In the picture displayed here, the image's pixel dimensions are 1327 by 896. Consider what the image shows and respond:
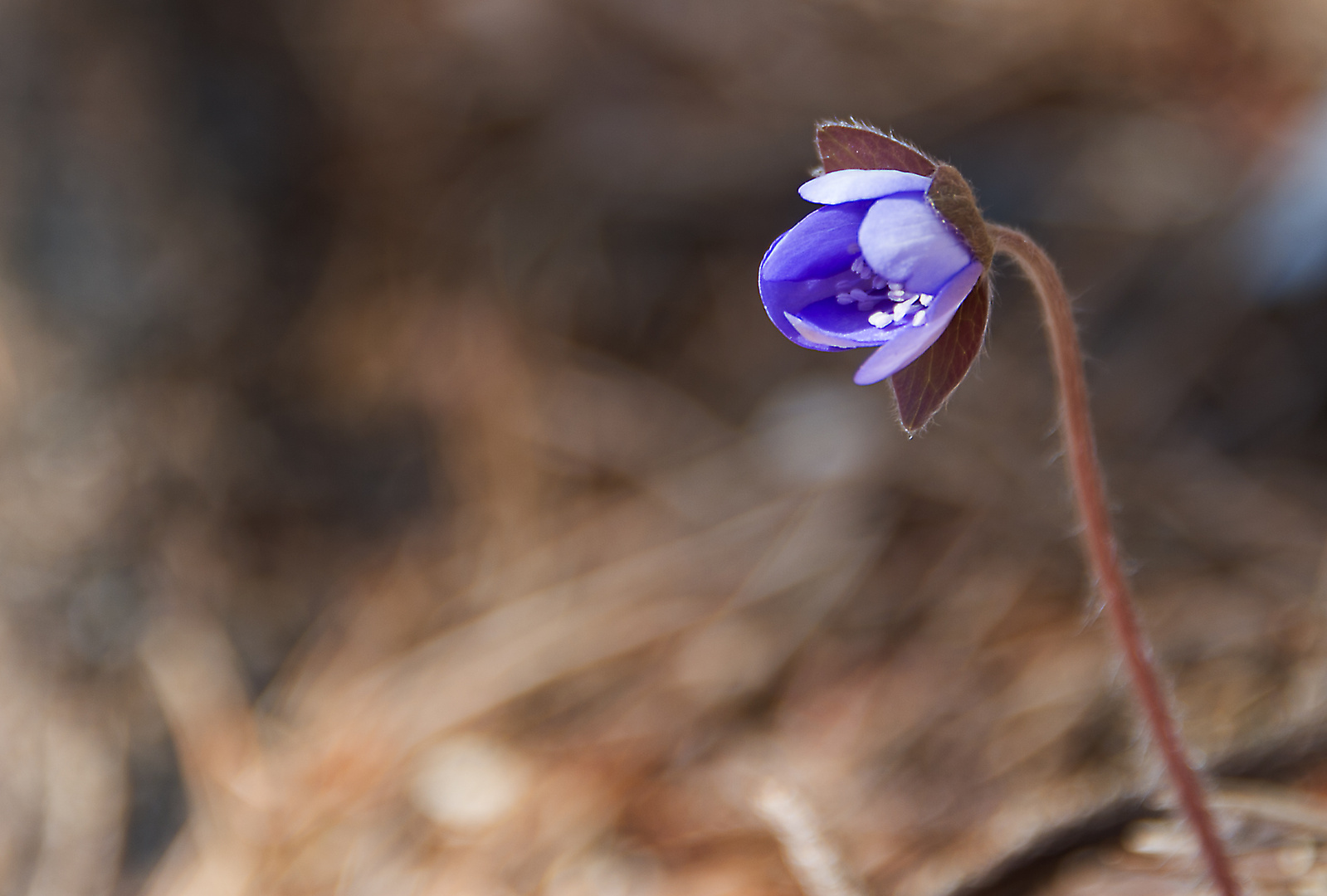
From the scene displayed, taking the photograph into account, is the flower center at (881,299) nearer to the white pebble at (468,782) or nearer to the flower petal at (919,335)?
the flower petal at (919,335)

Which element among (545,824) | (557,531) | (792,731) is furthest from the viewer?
(557,531)

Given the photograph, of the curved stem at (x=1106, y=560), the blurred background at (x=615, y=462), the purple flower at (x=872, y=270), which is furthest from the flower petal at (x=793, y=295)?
the blurred background at (x=615, y=462)

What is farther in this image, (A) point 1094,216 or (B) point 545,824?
(A) point 1094,216

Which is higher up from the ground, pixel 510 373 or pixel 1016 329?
pixel 510 373

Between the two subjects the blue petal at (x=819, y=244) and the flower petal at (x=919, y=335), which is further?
the blue petal at (x=819, y=244)

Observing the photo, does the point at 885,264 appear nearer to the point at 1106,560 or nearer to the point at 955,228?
the point at 955,228

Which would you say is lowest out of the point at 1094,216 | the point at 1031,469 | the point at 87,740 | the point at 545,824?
the point at 545,824

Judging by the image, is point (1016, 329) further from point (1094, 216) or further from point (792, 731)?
point (792, 731)

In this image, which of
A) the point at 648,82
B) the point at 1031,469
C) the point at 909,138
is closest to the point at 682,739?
the point at 1031,469
